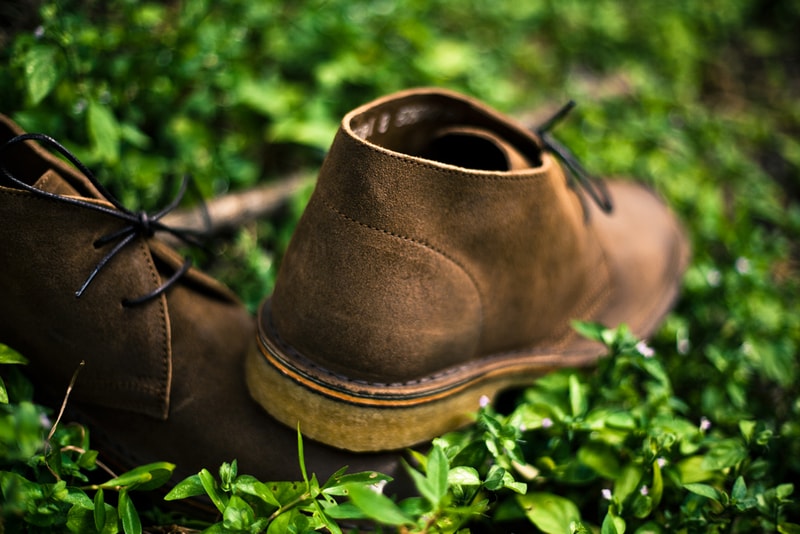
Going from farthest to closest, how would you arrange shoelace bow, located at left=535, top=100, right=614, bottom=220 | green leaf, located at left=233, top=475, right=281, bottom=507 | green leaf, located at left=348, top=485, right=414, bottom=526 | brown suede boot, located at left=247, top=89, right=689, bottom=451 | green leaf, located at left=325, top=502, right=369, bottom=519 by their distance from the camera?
shoelace bow, located at left=535, top=100, right=614, bottom=220 < brown suede boot, located at left=247, top=89, right=689, bottom=451 < green leaf, located at left=233, top=475, right=281, bottom=507 < green leaf, located at left=325, top=502, right=369, bottom=519 < green leaf, located at left=348, top=485, right=414, bottom=526

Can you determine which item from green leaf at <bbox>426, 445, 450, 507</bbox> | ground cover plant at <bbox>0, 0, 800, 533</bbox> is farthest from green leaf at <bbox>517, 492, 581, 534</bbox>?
green leaf at <bbox>426, 445, 450, 507</bbox>

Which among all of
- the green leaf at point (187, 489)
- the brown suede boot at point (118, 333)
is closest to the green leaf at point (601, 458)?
the brown suede boot at point (118, 333)

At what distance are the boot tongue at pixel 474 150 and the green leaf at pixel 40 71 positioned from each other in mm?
1145

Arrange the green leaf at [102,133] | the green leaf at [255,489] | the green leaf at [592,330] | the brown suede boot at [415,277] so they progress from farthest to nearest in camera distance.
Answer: the green leaf at [102,133] → the green leaf at [592,330] → the brown suede boot at [415,277] → the green leaf at [255,489]

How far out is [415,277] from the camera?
4.37ft

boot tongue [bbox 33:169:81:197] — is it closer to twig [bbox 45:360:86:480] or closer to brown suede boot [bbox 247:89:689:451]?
twig [bbox 45:360:86:480]

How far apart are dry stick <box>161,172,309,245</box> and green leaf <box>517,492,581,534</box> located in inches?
52.3

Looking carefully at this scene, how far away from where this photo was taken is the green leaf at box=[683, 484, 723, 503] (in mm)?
1316

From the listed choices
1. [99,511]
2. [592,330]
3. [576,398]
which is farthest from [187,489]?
[592,330]

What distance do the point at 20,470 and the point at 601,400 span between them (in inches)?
57.9

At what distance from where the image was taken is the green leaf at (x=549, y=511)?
135 cm

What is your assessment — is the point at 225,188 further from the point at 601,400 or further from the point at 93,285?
the point at 601,400

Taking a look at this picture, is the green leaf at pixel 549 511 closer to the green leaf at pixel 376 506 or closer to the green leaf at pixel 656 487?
the green leaf at pixel 656 487

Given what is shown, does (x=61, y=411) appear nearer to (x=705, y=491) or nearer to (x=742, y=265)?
(x=705, y=491)
